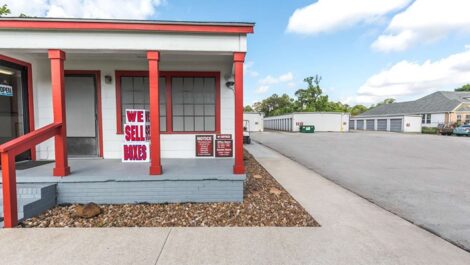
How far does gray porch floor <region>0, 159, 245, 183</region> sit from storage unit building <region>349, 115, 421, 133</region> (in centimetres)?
3681

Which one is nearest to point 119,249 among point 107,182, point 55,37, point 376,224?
point 107,182

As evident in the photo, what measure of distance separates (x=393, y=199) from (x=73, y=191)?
5968mm

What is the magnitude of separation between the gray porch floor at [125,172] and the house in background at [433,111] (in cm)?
3624

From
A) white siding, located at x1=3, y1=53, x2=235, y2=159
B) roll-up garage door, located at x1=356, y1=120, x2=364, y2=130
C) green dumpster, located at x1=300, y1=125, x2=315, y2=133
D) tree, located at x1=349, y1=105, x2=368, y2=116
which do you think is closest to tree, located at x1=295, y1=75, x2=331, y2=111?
roll-up garage door, located at x1=356, y1=120, x2=364, y2=130

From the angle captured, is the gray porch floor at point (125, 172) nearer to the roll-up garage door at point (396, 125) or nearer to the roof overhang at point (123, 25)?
the roof overhang at point (123, 25)

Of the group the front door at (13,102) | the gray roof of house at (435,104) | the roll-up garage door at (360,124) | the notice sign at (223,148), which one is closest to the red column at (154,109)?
the notice sign at (223,148)

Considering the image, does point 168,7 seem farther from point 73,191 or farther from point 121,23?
point 73,191

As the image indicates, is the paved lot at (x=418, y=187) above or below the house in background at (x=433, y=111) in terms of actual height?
below

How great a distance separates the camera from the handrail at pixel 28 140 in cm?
318

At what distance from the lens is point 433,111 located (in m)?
33.1

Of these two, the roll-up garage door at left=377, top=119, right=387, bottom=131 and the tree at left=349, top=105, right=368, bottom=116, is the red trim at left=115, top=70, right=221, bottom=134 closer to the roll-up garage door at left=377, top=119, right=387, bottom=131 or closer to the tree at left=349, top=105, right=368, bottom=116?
the roll-up garage door at left=377, top=119, right=387, bottom=131

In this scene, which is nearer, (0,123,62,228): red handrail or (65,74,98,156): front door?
(0,123,62,228): red handrail

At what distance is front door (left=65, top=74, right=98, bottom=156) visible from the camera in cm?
556

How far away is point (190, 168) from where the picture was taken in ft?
15.1
